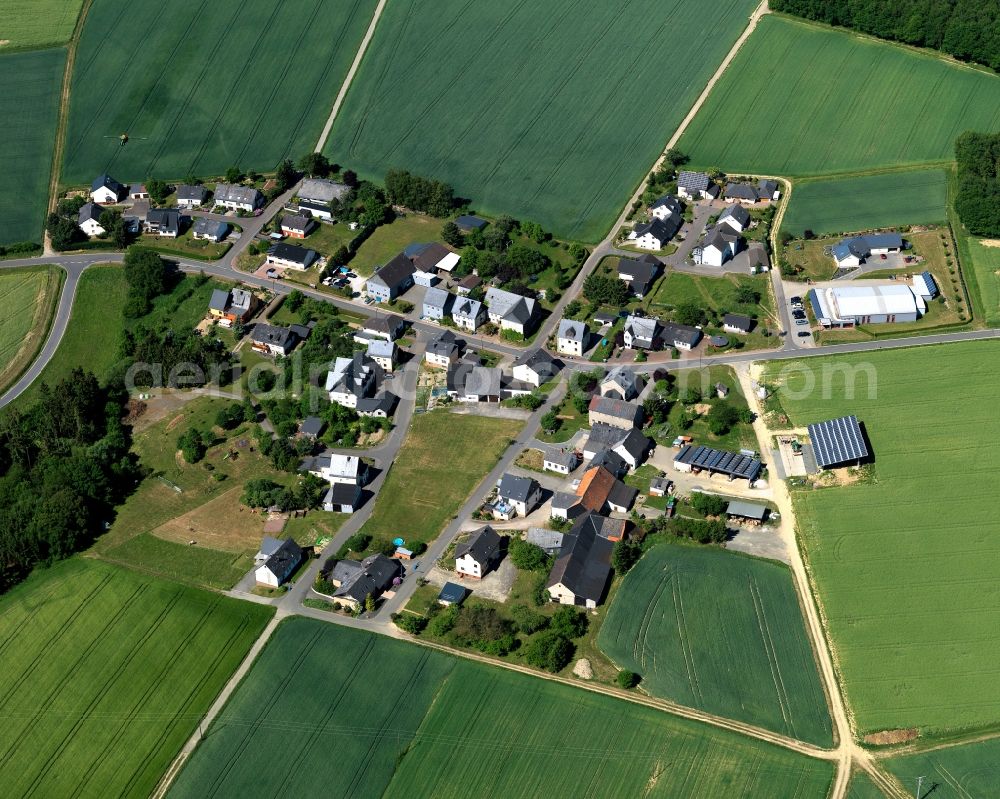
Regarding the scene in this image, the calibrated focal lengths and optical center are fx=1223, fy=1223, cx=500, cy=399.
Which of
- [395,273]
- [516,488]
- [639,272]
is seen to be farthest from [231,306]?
[516,488]

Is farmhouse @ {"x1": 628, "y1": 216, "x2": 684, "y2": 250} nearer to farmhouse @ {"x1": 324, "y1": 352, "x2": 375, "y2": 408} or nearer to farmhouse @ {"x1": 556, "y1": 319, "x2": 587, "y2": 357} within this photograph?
farmhouse @ {"x1": 556, "y1": 319, "x2": 587, "y2": 357}

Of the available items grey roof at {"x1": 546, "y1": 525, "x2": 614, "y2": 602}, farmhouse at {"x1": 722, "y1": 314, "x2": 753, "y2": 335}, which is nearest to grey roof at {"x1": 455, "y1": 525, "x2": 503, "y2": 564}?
grey roof at {"x1": 546, "y1": 525, "x2": 614, "y2": 602}

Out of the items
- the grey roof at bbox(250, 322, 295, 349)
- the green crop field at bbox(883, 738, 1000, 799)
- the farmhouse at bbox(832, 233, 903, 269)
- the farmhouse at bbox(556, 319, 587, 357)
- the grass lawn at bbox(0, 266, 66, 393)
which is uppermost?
the farmhouse at bbox(832, 233, 903, 269)

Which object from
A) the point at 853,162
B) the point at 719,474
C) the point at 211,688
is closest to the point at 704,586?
the point at 719,474

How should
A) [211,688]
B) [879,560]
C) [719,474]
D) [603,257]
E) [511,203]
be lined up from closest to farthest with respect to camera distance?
[211,688], [879,560], [719,474], [603,257], [511,203]

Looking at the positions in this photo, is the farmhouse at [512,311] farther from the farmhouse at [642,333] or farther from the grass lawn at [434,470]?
the grass lawn at [434,470]

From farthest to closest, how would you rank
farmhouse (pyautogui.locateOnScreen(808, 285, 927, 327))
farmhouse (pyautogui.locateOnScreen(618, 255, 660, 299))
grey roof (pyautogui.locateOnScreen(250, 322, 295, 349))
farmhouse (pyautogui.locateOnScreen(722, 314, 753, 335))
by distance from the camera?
1. farmhouse (pyautogui.locateOnScreen(618, 255, 660, 299))
2. grey roof (pyautogui.locateOnScreen(250, 322, 295, 349))
3. farmhouse (pyautogui.locateOnScreen(808, 285, 927, 327))
4. farmhouse (pyautogui.locateOnScreen(722, 314, 753, 335))

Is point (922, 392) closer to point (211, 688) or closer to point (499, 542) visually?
point (499, 542)
